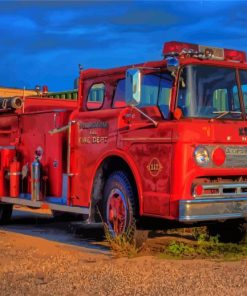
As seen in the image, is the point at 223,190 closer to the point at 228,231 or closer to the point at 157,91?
the point at 157,91

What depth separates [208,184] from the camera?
23.5ft

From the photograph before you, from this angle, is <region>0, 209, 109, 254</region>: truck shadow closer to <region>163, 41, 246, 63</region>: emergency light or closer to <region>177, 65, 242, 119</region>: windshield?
<region>177, 65, 242, 119</region>: windshield

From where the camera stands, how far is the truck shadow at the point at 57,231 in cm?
Result: 913

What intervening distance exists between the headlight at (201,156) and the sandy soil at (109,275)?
3.86 ft

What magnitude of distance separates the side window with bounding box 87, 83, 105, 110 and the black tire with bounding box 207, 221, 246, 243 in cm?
245

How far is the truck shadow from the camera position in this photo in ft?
29.9

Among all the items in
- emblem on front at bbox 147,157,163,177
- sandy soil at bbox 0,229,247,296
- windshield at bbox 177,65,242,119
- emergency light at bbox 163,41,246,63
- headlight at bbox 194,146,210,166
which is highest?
emergency light at bbox 163,41,246,63

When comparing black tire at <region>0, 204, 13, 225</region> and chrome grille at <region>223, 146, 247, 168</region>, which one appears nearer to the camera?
chrome grille at <region>223, 146, 247, 168</region>

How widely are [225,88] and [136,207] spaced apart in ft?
6.21

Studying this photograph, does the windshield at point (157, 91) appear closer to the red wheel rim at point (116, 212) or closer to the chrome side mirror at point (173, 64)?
the chrome side mirror at point (173, 64)

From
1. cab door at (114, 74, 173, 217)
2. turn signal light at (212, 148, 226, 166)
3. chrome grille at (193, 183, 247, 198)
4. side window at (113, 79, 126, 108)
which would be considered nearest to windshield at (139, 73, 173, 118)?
cab door at (114, 74, 173, 217)

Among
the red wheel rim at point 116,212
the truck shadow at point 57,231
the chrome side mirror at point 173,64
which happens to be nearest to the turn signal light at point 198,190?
the red wheel rim at point 116,212

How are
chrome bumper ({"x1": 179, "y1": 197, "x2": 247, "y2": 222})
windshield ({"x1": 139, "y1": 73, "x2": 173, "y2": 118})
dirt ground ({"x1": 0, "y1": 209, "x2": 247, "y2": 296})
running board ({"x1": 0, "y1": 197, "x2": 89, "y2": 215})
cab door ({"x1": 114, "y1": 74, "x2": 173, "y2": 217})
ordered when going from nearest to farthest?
dirt ground ({"x1": 0, "y1": 209, "x2": 247, "y2": 296})
chrome bumper ({"x1": 179, "y1": 197, "x2": 247, "y2": 222})
cab door ({"x1": 114, "y1": 74, "x2": 173, "y2": 217})
windshield ({"x1": 139, "y1": 73, "x2": 173, "y2": 118})
running board ({"x1": 0, "y1": 197, "x2": 89, "y2": 215})

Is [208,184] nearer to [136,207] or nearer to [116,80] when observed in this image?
[136,207]
